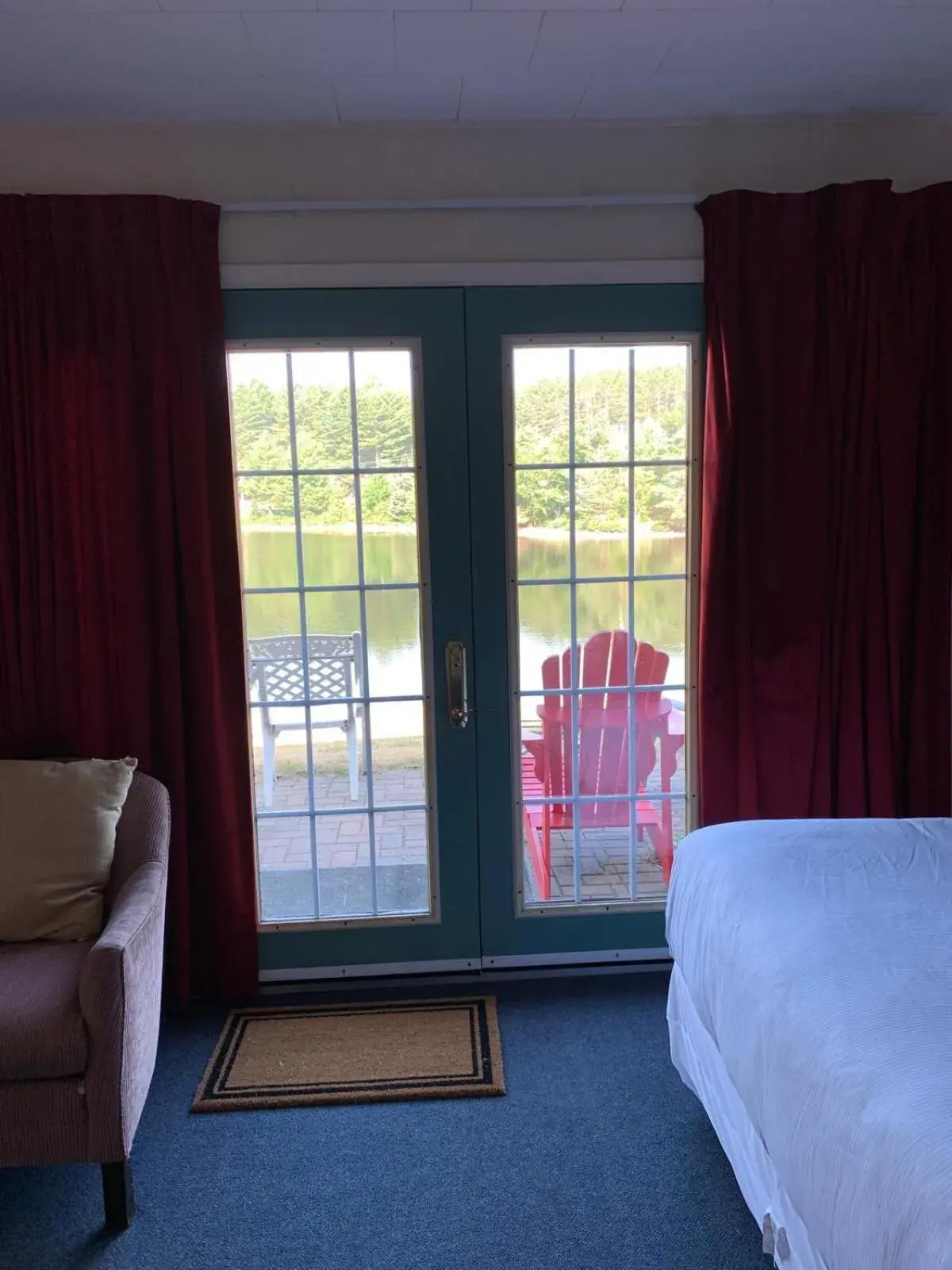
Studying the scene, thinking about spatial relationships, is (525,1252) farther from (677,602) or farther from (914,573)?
(914,573)

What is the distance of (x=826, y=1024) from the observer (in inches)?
60.4

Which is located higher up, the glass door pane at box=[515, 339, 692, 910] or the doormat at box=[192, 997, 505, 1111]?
the glass door pane at box=[515, 339, 692, 910]

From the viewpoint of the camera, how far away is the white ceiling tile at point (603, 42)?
87.0 inches

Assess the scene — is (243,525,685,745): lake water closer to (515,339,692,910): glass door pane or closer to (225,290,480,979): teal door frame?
(515,339,692,910): glass door pane

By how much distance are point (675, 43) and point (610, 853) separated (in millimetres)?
2287

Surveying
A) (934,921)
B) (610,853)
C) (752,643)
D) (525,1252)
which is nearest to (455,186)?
(752,643)

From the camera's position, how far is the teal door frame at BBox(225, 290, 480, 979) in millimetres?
2826

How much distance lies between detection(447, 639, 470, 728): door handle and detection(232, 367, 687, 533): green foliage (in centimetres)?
42

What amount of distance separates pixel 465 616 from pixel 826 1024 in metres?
1.70

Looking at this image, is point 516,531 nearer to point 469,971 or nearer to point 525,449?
point 525,449

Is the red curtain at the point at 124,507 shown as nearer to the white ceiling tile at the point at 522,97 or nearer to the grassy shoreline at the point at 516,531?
the grassy shoreline at the point at 516,531

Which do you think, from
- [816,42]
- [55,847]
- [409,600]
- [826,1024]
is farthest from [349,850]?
[816,42]

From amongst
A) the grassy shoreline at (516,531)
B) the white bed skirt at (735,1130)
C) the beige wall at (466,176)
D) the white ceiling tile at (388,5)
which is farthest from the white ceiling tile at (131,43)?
the white bed skirt at (735,1130)

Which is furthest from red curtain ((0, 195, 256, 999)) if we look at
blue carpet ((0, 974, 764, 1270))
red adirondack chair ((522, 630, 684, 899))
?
red adirondack chair ((522, 630, 684, 899))
